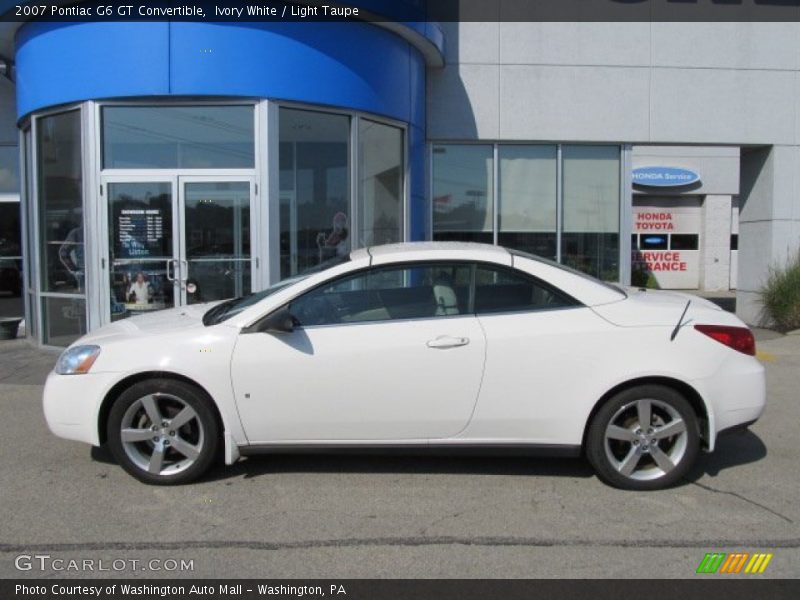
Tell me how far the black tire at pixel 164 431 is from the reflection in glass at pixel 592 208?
8769mm

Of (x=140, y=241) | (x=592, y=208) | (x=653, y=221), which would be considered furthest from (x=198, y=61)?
(x=653, y=221)

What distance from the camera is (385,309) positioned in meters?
4.76

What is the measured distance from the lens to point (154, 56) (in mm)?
8711

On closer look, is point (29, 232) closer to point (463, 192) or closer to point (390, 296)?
point (463, 192)

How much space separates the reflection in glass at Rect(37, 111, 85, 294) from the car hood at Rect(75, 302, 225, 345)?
4914mm

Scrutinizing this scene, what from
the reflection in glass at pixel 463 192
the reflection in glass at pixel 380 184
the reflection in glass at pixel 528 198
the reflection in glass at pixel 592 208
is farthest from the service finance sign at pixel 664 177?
the reflection in glass at pixel 380 184

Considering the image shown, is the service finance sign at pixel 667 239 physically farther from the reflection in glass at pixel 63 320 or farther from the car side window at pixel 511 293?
the car side window at pixel 511 293

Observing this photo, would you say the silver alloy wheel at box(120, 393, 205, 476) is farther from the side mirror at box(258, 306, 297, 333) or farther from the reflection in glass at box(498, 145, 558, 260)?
the reflection in glass at box(498, 145, 558, 260)

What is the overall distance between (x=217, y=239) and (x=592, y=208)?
6.40 metres

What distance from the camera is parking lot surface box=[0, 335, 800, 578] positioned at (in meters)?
Result: 3.66

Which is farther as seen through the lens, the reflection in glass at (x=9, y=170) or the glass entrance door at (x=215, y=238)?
the reflection in glass at (x=9, y=170)

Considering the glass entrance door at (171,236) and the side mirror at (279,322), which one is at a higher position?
the glass entrance door at (171,236)

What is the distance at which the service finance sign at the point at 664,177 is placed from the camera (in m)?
23.1
